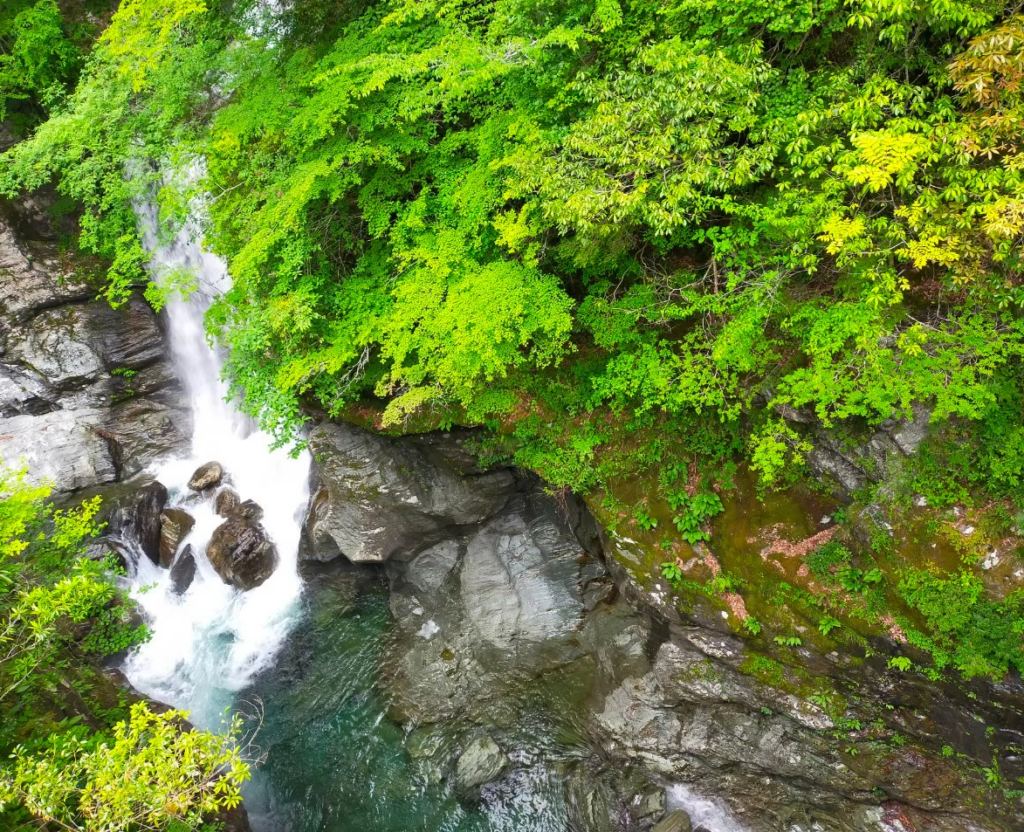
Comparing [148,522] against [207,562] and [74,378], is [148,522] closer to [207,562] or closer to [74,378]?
[207,562]

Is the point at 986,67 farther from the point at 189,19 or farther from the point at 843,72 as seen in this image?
the point at 189,19

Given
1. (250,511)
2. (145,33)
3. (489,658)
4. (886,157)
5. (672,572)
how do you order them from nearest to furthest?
1. (886,157)
2. (672,572)
3. (145,33)
4. (489,658)
5. (250,511)

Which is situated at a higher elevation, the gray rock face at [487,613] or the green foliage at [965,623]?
the green foliage at [965,623]

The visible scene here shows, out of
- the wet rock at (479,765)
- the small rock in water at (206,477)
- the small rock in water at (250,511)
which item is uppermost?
the small rock in water at (206,477)

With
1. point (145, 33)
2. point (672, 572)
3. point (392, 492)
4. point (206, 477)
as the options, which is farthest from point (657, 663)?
point (145, 33)

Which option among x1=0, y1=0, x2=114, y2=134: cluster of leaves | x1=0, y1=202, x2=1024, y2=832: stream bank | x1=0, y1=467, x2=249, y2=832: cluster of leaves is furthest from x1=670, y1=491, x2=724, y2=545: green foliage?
x1=0, y1=0, x2=114, y2=134: cluster of leaves

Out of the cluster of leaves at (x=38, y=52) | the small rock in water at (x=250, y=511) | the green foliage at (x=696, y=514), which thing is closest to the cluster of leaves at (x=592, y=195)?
the green foliage at (x=696, y=514)

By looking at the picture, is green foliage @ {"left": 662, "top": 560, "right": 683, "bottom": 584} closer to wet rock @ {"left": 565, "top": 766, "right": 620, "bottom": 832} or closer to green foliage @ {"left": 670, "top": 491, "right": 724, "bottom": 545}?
green foliage @ {"left": 670, "top": 491, "right": 724, "bottom": 545}

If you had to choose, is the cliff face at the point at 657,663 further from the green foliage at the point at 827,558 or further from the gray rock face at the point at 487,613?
the green foliage at the point at 827,558
